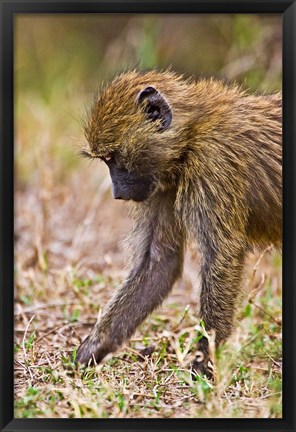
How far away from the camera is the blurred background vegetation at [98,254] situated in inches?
183

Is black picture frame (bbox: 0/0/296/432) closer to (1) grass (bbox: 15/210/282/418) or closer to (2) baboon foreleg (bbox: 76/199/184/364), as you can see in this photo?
(1) grass (bbox: 15/210/282/418)

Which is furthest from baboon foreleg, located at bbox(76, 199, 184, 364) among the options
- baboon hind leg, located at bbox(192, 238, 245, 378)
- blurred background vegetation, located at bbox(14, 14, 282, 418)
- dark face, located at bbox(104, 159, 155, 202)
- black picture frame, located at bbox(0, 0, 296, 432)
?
black picture frame, located at bbox(0, 0, 296, 432)

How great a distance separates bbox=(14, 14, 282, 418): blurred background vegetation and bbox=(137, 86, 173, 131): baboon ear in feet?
2.03

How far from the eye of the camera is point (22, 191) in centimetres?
845

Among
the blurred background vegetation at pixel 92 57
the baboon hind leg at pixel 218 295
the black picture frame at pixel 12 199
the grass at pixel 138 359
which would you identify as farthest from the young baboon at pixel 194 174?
the blurred background vegetation at pixel 92 57

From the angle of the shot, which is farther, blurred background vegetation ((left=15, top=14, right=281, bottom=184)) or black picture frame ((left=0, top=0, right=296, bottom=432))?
blurred background vegetation ((left=15, top=14, right=281, bottom=184))

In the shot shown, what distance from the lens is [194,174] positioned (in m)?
5.00

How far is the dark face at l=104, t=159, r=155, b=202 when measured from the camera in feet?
16.8

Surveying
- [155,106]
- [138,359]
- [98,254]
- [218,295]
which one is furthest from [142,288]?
[98,254]

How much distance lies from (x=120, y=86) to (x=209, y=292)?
1315 millimetres

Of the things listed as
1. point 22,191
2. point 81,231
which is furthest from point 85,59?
point 81,231

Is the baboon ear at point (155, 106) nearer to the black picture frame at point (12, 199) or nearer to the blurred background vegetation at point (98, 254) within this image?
the blurred background vegetation at point (98, 254)

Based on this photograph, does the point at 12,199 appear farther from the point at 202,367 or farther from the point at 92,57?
the point at 92,57

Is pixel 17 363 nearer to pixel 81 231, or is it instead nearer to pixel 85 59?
pixel 81 231
